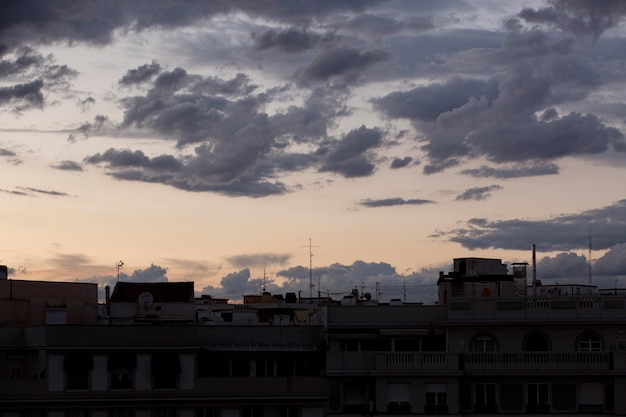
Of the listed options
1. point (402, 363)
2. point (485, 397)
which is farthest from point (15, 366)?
point (485, 397)

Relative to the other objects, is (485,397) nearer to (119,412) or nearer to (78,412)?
(119,412)

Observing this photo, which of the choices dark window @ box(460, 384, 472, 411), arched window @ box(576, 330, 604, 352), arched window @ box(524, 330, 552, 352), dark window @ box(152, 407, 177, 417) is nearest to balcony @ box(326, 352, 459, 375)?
dark window @ box(460, 384, 472, 411)

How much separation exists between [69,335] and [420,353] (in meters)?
22.9

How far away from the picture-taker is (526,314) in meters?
87.8

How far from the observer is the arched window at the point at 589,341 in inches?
3457

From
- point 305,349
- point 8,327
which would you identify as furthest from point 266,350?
point 8,327

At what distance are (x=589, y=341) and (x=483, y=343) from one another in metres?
7.05

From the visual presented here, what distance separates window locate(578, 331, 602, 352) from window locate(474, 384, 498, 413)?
670cm

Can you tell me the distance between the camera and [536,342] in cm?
8838

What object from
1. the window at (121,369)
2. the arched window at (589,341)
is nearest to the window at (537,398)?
the arched window at (589,341)

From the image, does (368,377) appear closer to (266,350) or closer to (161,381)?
(266,350)

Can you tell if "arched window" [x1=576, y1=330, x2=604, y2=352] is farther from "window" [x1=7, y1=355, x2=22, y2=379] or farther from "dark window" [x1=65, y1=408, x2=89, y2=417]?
"window" [x1=7, y1=355, x2=22, y2=379]

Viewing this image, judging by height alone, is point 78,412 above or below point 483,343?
below

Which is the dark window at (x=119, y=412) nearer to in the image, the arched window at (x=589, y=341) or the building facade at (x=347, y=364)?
the building facade at (x=347, y=364)
